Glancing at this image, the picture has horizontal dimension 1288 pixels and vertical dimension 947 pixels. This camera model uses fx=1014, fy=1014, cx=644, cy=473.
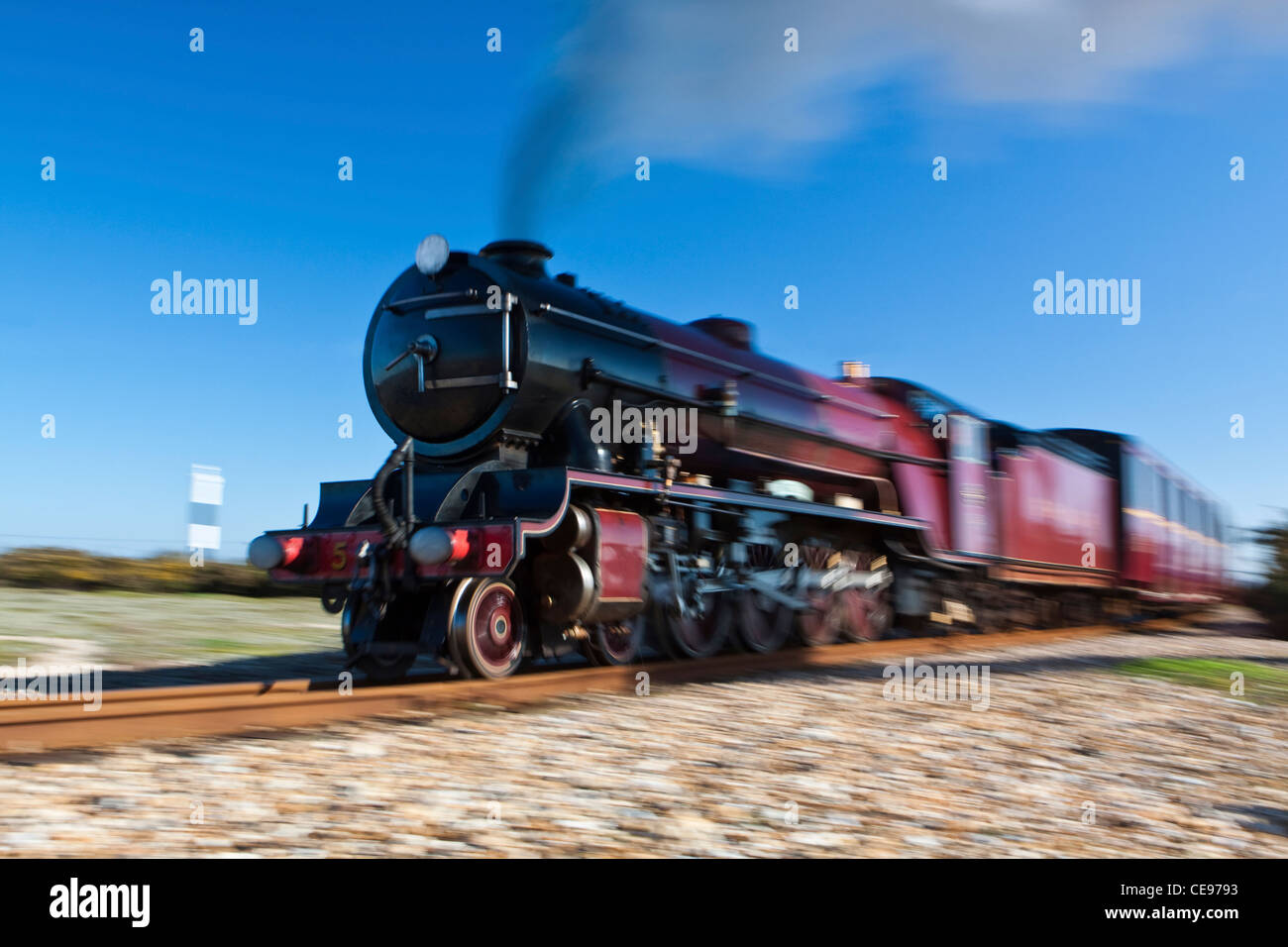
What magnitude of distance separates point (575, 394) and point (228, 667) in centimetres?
357

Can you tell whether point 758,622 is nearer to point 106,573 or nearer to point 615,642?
point 615,642

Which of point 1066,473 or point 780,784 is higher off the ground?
point 1066,473

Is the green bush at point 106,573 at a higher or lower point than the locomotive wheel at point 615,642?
higher

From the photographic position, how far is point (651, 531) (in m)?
7.95

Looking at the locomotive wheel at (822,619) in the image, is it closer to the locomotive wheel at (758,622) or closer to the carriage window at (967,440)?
the locomotive wheel at (758,622)

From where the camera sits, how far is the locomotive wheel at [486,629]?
6.48m

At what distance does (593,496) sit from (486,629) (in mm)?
1254

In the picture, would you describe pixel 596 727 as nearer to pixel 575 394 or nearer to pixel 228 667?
pixel 575 394

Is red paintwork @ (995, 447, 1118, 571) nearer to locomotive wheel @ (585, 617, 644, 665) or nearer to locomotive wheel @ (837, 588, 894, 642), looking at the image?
locomotive wheel @ (837, 588, 894, 642)

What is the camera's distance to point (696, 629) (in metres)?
8.48

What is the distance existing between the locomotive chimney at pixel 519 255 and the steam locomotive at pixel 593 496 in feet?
0.06

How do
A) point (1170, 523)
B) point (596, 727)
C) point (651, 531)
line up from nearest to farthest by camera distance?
point (596, 727), point (651, 531), point (1170, 523)

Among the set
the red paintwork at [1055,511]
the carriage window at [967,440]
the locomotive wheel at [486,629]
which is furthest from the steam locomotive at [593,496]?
the red paintwork at [1055,511]

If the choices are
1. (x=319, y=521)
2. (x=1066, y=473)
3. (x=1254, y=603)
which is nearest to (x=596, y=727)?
(x=319, y=521)
